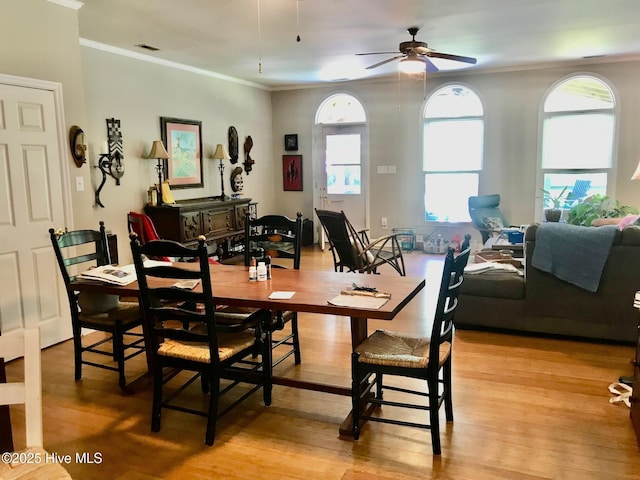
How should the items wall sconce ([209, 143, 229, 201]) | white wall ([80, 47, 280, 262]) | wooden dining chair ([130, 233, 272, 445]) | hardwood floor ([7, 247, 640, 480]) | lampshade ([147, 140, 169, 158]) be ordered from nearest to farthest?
hardwood floor ([7, 247, 640, 480]), wooden dining chair ([130, 233, 272, 445]), white wall ([80, 47, 280, 262]), lampshade ([147, 140, 169, 158]), wall sconce ([209, 143, 229, 201])

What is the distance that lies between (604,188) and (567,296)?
3.95 m

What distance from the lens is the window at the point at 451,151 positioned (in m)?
7.52

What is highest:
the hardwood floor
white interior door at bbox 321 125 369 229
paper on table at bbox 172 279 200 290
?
white interior door at bbox 321 125 369 229

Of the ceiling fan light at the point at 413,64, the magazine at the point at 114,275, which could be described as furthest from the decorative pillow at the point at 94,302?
the ceiling fan light at the point at 413,64

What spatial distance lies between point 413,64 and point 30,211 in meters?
3.55

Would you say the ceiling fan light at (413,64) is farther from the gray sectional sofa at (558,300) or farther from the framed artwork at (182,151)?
the framed artwork at (182,151)

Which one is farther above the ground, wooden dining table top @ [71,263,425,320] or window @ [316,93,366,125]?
window @ [316,93,366,125]

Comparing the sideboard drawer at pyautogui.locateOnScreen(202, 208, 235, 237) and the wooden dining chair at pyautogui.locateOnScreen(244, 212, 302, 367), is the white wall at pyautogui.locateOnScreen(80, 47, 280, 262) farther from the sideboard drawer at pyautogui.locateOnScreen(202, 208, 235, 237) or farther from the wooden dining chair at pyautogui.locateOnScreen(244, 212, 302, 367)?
the wooden dining chair at pyautogui.locateOnScreen(244, 212, 302, 367)

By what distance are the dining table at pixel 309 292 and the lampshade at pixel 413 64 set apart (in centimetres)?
263

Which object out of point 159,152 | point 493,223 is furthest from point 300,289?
point 493,223

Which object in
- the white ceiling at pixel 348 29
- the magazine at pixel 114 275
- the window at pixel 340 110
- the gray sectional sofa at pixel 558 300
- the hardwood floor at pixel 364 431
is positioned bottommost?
the hardwood floor at pixel 364 431

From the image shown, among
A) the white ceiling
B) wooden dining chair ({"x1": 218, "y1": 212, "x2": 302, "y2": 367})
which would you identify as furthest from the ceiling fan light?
wooden dining chair ({"x1": 218, "y1": 212, "x2": 302, "y2": 367})

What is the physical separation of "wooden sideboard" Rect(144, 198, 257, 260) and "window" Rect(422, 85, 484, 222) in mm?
2805

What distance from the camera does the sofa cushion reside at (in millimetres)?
3953
